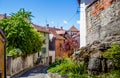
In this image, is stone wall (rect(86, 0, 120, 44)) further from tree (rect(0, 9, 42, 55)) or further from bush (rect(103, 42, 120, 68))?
tree (rect(0, 9, 42, 55))

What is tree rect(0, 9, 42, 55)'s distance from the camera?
38.6m

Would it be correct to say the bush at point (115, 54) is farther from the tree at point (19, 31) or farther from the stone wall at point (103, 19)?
the tree at point (19, 31)

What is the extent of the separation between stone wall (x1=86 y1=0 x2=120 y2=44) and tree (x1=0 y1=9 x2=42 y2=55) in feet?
91.1

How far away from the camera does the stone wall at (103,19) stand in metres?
8.05

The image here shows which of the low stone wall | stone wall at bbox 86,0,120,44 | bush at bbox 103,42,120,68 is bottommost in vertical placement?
the low stone wall

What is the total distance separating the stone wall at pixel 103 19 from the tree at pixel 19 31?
27.8 metres

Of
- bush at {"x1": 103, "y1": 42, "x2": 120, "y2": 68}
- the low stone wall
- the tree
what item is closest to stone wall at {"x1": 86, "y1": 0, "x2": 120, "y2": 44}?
bush at {"x1": 103, "y1": 42, "x2": 120, "y2": 68}

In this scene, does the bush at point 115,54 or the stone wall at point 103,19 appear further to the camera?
the stone wall at point 103,19

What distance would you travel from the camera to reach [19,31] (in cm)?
3903

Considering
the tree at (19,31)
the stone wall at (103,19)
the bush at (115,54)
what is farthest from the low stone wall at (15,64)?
the bush at (115,54)

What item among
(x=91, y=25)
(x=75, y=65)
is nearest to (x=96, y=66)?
(x=75, y=65)

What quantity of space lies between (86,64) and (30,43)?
109 ft

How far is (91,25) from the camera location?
418 inches

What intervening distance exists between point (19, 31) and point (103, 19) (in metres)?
30.6
